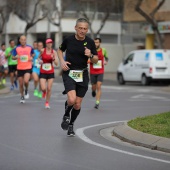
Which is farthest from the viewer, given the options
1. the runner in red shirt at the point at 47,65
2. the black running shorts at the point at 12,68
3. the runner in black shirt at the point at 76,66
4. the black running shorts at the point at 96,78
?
the black running shorts at the point at 12,68

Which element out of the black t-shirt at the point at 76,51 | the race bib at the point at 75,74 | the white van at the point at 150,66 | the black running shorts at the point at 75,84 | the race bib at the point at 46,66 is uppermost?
the black t-shirt at the point at 76,51

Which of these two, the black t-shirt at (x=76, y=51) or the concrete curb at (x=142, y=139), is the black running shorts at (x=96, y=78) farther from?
the black t-shirt at (x=76, y=51)

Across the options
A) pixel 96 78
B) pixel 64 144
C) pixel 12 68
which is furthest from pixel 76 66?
pixel 12 68

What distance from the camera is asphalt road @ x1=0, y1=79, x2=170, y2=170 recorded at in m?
8.66

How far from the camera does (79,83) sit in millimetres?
11570

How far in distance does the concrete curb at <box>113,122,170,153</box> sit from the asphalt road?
0.51ft

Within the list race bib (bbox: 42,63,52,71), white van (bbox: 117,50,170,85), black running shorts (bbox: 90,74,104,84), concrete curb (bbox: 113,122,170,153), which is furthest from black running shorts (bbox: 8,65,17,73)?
concrete curb (bbox: 113,122,170,153)

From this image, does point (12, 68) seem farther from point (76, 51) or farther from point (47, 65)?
point (76, 51)

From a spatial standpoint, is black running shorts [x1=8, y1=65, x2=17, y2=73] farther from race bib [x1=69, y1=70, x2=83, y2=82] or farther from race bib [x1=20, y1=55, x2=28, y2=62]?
race bib [x1=69, y1=70, x2=83, y2=82]

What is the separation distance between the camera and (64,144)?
10586mm

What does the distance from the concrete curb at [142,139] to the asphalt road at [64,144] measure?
0.51 feet

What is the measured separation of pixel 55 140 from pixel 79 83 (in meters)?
1.12

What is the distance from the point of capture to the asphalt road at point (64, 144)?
8656 mm

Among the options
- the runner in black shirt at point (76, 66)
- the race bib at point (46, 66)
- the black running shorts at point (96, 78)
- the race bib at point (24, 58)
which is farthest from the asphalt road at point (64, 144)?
the race bib at point (24, 58)
